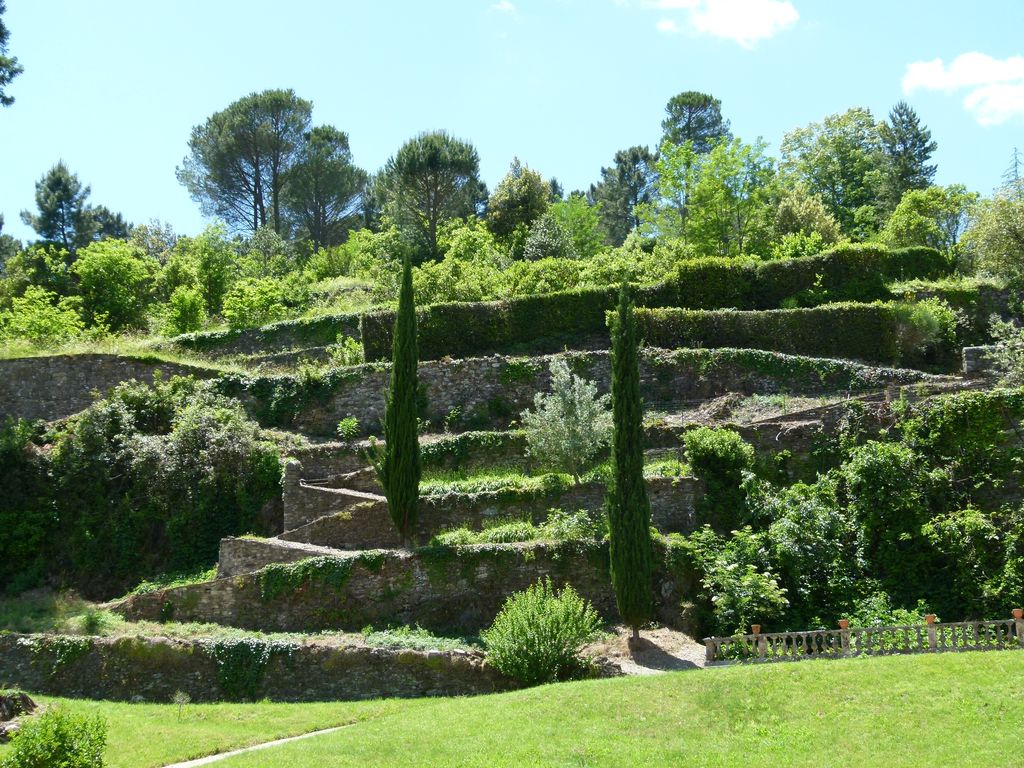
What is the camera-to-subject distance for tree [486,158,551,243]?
56094 millimetres

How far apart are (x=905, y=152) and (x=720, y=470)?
44.5 metres

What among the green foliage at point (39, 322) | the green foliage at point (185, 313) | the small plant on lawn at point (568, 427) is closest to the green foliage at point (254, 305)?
the green foliage at point (185, 313)

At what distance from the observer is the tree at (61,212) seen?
62.0 meters

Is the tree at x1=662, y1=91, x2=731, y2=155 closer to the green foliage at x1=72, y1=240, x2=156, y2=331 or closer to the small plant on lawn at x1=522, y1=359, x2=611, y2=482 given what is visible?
the green foliage at x1=72, y1=240, x2=156, y2=331

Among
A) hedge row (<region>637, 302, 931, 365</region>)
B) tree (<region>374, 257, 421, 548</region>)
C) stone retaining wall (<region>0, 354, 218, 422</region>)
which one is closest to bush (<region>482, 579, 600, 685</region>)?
tree (<region>374, 257, 421, 548</region>)

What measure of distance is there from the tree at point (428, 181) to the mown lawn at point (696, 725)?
38875 mm

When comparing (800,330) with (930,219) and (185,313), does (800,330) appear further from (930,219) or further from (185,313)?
(185,313)

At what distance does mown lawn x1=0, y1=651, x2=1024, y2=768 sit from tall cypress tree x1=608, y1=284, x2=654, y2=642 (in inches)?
115


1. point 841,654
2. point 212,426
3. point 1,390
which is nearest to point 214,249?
point 1,390

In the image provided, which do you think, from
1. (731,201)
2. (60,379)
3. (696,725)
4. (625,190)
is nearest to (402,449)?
(696,725)

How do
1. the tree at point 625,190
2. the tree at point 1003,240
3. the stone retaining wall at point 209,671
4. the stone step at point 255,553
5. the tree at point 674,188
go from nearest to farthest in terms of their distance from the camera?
the stone retaining wall at point 209,671, the stone step at point 255,553, the tree at point 1003,240, the tree at point 674,188, the tree at point 625,190

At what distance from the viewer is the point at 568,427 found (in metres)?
24.1

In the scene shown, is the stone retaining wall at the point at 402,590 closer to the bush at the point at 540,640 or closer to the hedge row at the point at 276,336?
the bush at the point at 540,640

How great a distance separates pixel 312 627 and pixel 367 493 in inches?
180
